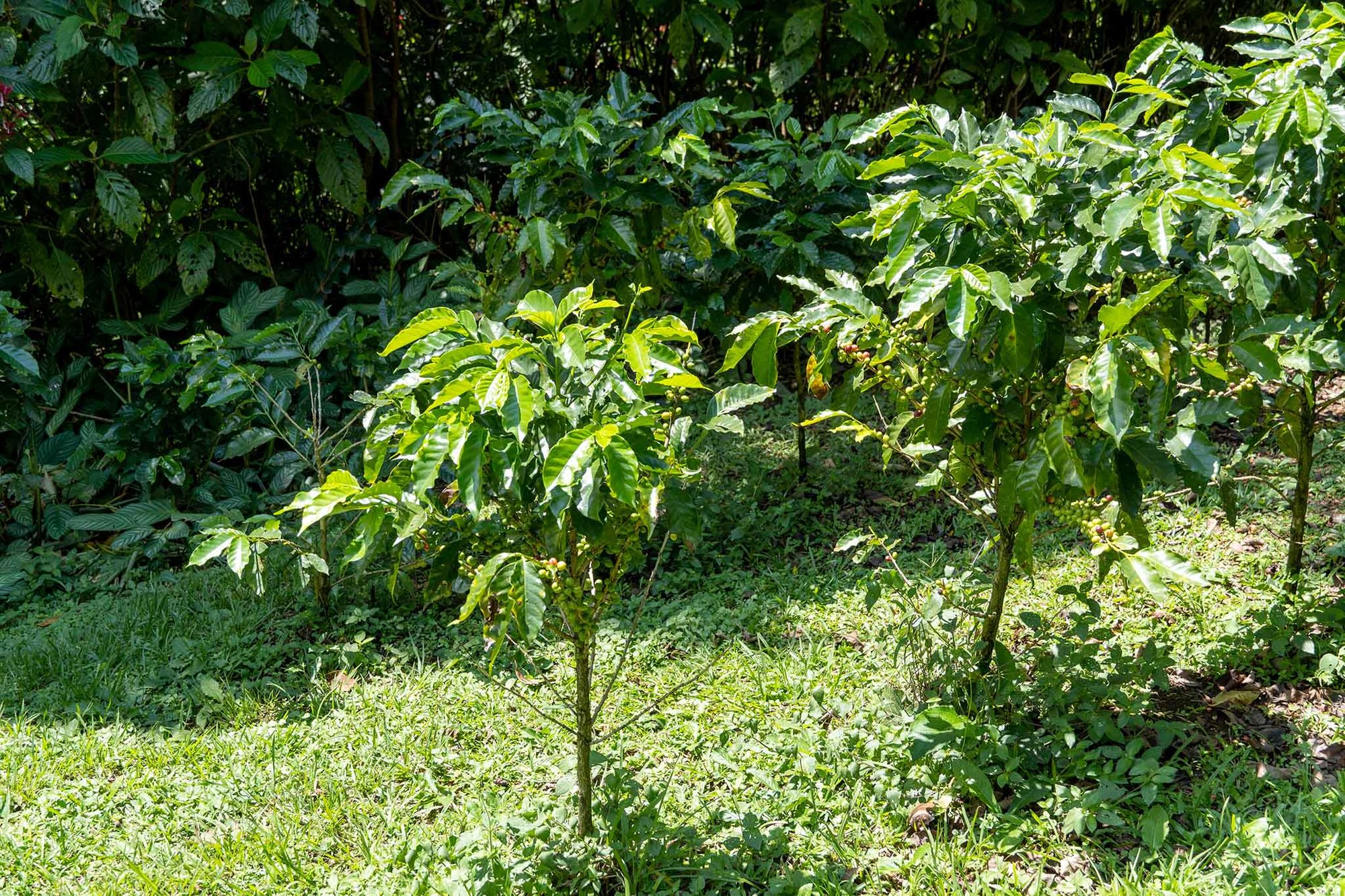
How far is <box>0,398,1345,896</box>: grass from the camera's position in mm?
2104

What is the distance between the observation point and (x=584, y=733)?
6.86ft

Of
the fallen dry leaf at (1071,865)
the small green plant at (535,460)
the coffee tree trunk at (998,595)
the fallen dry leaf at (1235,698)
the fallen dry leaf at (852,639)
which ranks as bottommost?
the fallen dry leaf at (852,639)

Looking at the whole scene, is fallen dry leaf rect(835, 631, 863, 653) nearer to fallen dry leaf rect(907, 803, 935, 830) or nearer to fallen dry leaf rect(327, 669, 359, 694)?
fallen dry leaf rect(907, 803, 935, 830)

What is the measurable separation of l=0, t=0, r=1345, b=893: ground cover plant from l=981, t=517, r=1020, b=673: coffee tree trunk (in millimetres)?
11

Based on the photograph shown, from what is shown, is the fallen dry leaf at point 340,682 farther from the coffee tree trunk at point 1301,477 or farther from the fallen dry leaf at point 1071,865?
the coffee tree trunk at point 1301,477

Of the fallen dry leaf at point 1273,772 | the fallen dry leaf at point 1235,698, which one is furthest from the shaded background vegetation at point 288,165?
the fallen dry leaf at point 1273,772

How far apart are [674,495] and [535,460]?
31 centimetres

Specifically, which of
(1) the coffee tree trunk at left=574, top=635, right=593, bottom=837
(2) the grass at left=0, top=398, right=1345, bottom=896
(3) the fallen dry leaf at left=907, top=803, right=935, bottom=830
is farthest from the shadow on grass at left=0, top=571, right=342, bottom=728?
→ (3) the fallen dry leaf at left=907, top=803, right=935, bottom=830

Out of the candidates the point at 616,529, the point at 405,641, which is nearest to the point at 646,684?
the point at 405,641

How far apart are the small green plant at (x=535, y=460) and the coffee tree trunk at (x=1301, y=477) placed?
1416mm

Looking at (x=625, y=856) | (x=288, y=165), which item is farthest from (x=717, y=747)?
(x=288, y=165)

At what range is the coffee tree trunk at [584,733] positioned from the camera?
2.04 m

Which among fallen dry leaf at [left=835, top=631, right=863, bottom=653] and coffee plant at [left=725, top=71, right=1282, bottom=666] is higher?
coffee plant at [left=725, top=71, right=1282, bottom=666]

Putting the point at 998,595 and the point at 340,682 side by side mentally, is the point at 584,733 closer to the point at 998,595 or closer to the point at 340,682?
the point at 998,595
